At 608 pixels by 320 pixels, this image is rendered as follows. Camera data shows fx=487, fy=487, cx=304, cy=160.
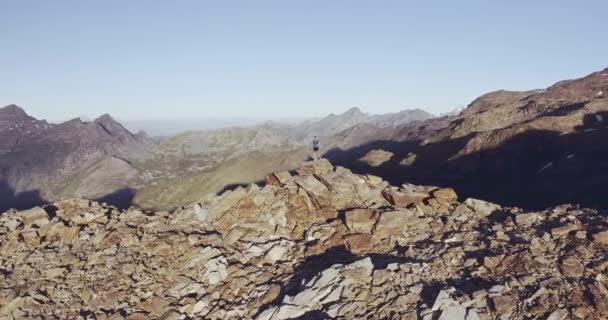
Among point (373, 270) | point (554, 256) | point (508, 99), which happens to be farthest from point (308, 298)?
point (508, 99)

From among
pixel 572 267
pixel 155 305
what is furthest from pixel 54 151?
pixel 572 267

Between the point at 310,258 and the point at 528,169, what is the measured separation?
130ft

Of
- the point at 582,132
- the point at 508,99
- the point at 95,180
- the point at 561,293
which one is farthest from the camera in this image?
the point at 95,180

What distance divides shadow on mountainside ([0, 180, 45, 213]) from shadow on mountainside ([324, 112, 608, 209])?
94.6 meters

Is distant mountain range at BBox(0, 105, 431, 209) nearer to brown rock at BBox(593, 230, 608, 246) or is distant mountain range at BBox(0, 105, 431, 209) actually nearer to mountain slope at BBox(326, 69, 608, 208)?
mountain slope at BBox(326, 69, 608, 208)

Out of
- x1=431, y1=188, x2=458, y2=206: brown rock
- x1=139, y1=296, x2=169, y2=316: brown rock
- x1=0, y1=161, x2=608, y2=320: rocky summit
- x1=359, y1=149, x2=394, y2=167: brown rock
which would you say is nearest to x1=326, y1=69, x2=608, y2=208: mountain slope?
x1=359, y1=149, x2=394, y2=167: brown rock

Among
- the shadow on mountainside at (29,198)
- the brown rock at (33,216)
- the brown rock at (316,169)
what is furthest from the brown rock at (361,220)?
the shadow on mountainside at (29,198)

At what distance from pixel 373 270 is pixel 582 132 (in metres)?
49.3

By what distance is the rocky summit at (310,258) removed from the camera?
1299cm

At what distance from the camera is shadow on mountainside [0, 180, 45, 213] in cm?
12162

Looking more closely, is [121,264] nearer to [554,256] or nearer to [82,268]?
[82,268]

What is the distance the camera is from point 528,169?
49.4m

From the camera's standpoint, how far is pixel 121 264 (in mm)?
16922

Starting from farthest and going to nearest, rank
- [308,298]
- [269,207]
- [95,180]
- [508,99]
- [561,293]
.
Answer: [95,180] < [508,99] < [269,207] < [308,298] < [561,293]
